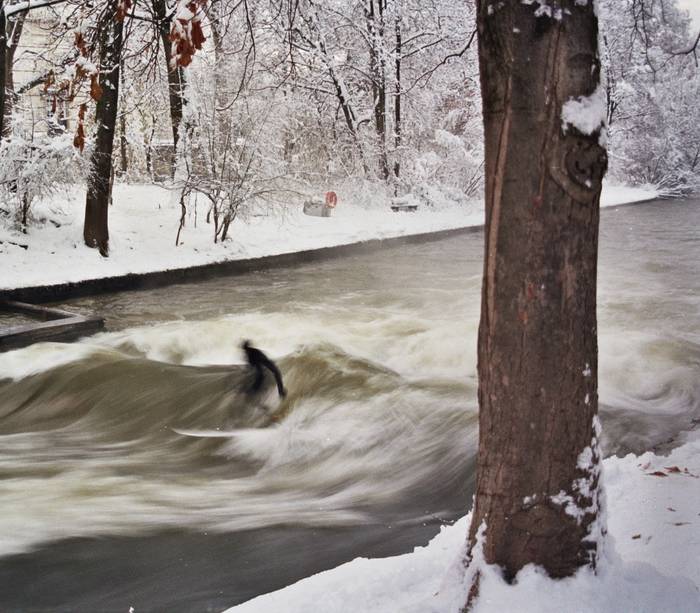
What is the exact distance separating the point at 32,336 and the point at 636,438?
20.8 ft

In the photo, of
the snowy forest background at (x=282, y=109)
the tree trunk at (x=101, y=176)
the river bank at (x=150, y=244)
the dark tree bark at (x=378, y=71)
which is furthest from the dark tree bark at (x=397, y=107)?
the tree trunk at (x=101, y=176)

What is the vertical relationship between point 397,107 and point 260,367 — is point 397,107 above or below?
above

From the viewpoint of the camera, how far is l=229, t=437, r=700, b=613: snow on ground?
2617 mm

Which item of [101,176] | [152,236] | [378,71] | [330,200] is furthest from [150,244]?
[378,71]

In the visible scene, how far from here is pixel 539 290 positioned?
2424 mm

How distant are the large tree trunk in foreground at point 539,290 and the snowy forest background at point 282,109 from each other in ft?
6.58

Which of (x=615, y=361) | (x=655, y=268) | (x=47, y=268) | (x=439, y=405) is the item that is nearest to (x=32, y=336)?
(x=47, y=268)

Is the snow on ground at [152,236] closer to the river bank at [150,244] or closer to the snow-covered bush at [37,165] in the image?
the river bank at [150,244]

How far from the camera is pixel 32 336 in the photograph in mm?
8844

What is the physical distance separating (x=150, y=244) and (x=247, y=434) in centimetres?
867

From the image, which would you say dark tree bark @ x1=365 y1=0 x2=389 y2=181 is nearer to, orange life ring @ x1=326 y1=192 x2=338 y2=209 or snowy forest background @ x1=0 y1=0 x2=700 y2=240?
snowy forest background @ x1=0 y1=0 x2=700 y2=240

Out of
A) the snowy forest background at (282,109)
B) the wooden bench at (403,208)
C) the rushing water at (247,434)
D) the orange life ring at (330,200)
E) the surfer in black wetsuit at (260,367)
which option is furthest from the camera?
the wooden bench at (403,208)

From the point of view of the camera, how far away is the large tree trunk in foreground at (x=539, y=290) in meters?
2.37

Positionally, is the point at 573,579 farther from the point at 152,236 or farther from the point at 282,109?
the point at 282,109
